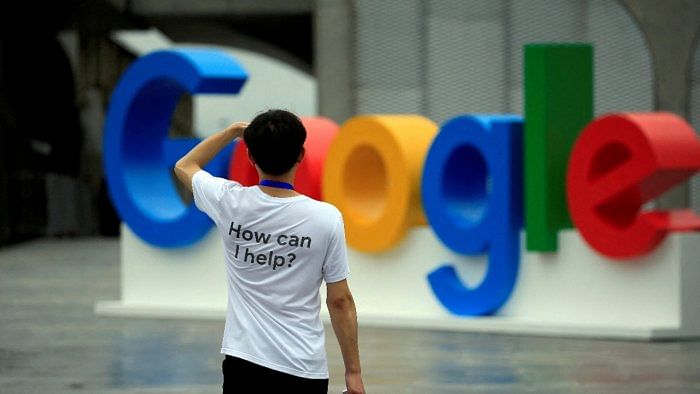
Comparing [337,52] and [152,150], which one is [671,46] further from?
[152,150]

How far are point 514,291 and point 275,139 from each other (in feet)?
29.2

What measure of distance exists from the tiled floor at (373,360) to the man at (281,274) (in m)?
4.67

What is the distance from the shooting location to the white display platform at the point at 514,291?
40.7ft

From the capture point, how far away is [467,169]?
14141mm

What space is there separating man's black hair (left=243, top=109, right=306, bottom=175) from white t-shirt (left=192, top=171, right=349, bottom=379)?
0.44 ft

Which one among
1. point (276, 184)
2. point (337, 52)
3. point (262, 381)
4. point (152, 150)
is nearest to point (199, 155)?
point (276, 184)

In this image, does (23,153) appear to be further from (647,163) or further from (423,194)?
(647,163)

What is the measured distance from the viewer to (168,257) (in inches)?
621

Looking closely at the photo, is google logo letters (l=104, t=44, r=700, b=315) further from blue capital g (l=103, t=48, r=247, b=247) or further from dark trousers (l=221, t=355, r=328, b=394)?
dark trousers (l=221, t=355, r=328, b=394)

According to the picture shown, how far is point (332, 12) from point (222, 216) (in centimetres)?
Result: 2202

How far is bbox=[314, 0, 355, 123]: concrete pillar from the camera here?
87.9 ft

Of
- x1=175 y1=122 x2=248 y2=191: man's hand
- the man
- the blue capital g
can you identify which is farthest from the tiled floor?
the man

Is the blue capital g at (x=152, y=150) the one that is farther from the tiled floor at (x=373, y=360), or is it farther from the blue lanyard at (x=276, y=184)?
the blue lanyard at (x=276, y=184)

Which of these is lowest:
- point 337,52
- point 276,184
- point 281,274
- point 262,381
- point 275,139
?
point 262,381
